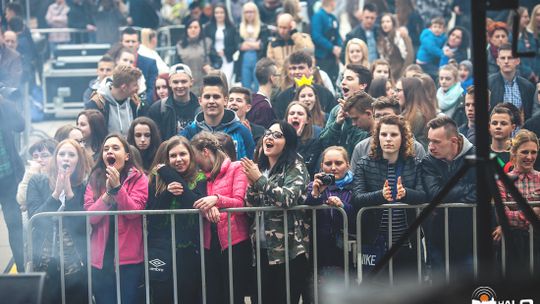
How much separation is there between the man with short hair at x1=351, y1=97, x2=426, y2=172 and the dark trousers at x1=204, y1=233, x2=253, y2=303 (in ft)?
4.02

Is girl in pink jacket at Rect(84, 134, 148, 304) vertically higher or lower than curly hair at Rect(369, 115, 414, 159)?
lower

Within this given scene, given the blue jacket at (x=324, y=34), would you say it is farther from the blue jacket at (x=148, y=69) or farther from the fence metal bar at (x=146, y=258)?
the fence metal bar at (x=146, y=258)

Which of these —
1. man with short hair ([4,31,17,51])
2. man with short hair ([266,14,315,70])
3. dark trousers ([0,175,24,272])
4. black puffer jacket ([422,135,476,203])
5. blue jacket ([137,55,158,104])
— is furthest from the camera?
man with short hair ([4,31,17,51])

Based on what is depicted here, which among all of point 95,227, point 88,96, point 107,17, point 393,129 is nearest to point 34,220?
point 95,227

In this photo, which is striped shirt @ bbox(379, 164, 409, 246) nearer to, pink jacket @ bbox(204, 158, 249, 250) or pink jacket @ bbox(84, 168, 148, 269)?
pink jacket @ bbox(204, 158, 249, 250)

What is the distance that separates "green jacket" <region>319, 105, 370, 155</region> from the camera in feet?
31.8

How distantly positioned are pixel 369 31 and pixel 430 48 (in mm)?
821

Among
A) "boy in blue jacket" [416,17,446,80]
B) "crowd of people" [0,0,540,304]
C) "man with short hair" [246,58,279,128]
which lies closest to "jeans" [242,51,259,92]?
"boy in blue jacket" [416,17,446,80]

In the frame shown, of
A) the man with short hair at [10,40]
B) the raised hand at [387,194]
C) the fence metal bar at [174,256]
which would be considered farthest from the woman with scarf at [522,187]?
the man with short hair at [10,40]

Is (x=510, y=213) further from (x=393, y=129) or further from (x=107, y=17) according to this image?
(x=107, y=17)

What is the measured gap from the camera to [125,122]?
10750mm

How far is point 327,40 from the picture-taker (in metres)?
16.0

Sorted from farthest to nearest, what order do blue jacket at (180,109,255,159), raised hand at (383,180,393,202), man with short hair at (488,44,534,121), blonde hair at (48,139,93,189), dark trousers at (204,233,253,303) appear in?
man with short hair at (488,44,534,121) → blue jacket at (180,109,255,159) → blonde hair at (48,139,93,189) → dark trousers at (204,233,253,303) → raised hand at (383,180,393,202)

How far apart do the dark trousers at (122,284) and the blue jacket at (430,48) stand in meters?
8.29
